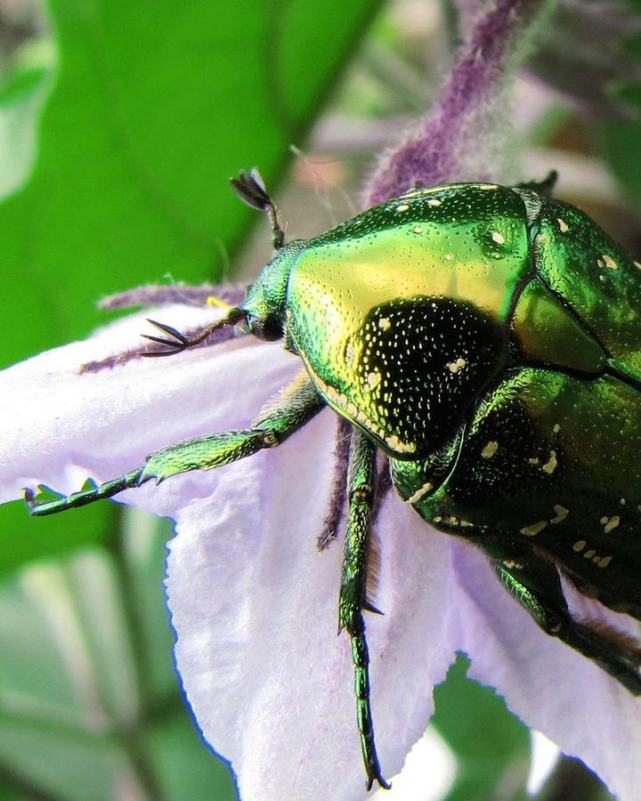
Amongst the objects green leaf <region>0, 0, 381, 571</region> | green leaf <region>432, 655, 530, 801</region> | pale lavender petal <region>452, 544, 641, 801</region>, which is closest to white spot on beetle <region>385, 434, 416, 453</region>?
pale lavender petal <region>452, 544, 641, 801</region>

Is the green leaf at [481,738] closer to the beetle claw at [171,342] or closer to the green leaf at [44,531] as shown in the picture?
the green leaf at [44,531]

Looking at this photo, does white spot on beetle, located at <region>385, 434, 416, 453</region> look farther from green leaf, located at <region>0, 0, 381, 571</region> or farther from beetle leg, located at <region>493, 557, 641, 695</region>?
green leaf, located at <region>0, 0, 381, 571</region>

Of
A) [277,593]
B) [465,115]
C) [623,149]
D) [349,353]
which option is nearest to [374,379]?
[349,353]

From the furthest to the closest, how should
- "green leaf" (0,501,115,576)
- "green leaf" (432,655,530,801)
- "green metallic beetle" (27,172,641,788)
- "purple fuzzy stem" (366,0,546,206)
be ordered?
"green leaf" (432,655,530,801)
"green leaf" (0,501,115,576)
"purple fuzzy stem" (366,0,546,206)
"green metallic beetle" (27,172,641,788)

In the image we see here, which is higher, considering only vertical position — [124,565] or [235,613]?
[235,613]

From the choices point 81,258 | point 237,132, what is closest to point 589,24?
point 237,132

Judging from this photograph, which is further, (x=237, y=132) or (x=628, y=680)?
(x=237, y=132)

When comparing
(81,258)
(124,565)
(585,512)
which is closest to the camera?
(585,512)

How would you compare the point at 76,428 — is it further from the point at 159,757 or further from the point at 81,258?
the point at 159,757
